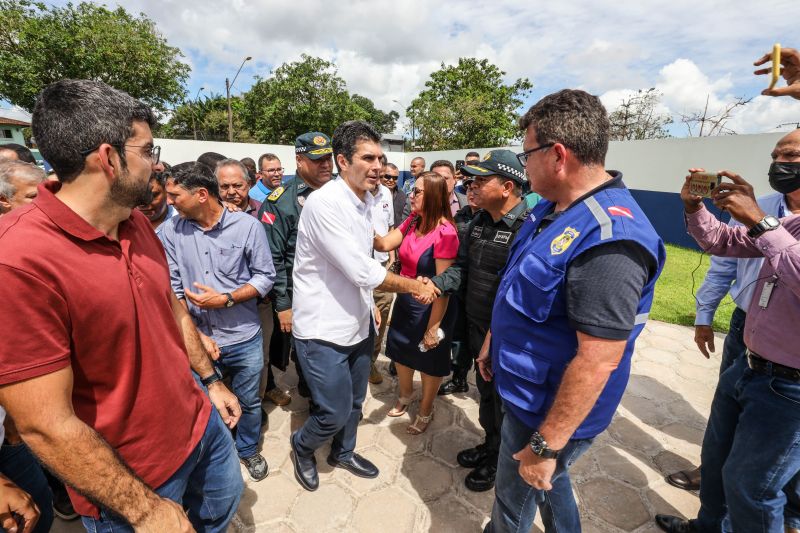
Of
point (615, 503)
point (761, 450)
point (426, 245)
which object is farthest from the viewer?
point (426, 245)

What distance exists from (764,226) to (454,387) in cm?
280

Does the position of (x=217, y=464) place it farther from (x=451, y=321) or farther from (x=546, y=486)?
(x=451, y=321)

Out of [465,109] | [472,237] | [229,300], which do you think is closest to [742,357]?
[472,237]

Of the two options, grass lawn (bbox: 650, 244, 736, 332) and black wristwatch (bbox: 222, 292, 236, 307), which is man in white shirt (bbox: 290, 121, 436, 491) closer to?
black wristwatch (bbox: 222, 292, 236, 307)

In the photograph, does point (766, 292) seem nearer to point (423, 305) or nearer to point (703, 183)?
point (703, 183)

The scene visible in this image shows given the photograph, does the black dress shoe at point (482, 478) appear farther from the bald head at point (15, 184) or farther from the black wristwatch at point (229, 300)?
the bald head at point (15, 184)

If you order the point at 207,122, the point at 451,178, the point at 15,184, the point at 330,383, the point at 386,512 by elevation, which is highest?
the point at 207,122

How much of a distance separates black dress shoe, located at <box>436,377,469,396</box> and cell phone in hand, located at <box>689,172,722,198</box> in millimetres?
2547

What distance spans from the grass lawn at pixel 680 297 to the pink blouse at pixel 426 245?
3.10m

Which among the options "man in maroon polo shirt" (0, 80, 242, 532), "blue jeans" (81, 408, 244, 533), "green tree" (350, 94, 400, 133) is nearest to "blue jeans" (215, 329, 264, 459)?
"blue jeans" (81, 408, 244, 533)

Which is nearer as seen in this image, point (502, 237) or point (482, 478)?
point (502, 237)

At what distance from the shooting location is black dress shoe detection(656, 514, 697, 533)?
2.30 metres

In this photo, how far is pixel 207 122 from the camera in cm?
3800

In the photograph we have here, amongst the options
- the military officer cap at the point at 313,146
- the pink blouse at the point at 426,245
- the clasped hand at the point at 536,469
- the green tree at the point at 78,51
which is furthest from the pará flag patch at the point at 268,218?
the green tree at the point at 78,51
